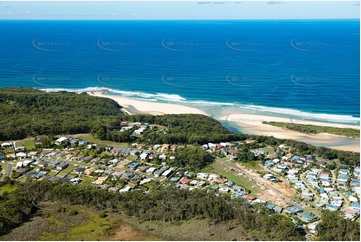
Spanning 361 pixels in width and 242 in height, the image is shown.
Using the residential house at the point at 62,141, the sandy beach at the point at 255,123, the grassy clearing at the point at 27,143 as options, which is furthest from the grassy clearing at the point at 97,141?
the sandy beach at the point at 255,123

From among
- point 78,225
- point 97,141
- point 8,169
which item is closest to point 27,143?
point 8,169

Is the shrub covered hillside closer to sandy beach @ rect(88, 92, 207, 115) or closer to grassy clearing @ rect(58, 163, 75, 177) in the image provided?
sandy beach @ rect(88, 92, 207, 115)

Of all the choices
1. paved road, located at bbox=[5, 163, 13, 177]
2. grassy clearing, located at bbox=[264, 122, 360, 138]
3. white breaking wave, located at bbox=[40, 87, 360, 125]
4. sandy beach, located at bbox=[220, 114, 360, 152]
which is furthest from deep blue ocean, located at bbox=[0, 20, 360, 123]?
paved road, located at bbox=[5, 163, 13, 177]

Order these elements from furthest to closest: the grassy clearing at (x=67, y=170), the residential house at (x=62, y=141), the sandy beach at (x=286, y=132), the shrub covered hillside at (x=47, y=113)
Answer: the sandy beach at (x=286, y=132) < the shrub covered hillside at (x=47, y=113) < the residential house at (x=62, y=141) < the grassy clearing at (x=67, y=170)

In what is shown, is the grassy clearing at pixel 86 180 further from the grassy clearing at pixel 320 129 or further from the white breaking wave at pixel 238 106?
the white breaking wave at pixel 238 106

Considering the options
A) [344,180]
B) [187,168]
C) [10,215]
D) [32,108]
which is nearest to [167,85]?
[32,108]

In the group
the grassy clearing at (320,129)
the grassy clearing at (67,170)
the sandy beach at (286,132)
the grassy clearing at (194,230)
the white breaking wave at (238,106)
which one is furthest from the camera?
the white breaking wave at (238,106)

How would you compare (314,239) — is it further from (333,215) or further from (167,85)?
→ (167,85)
